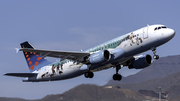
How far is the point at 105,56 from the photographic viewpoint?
40.6m

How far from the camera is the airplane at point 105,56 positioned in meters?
38.9

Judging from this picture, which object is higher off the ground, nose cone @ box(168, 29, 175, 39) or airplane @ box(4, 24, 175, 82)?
nose cone @ box(168, 29, 175, 39)

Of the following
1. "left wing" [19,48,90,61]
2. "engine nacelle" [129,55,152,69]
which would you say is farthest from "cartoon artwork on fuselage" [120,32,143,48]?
"engine nacelle" [129,55,152,69]

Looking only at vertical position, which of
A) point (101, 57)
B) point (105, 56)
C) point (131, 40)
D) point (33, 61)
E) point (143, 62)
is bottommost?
point (143, 62)

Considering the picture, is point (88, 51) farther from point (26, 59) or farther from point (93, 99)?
point (93, 99)

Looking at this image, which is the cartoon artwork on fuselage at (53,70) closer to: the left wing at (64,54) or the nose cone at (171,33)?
the left wing at (64,54)

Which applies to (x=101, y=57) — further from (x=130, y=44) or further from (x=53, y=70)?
(x=53, y=70)

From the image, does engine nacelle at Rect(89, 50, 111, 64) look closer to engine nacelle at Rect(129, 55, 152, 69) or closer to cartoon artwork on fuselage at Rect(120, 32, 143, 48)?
cartoon artwork on fuselage at Rect(120, 32, 143, 48)

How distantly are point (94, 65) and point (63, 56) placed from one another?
16.4 ft

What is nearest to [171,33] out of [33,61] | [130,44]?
[130,44]

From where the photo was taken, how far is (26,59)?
184 ft

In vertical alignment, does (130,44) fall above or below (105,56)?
above

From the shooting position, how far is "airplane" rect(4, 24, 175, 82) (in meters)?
38.9

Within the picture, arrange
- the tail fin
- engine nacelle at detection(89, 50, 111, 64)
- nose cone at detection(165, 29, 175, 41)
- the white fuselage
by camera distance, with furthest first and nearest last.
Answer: the tail fin → engine nacelle at detection(89, 50, 111, 64) → the white fuselage → nose cone at detection(165, 29, 175, 41)
